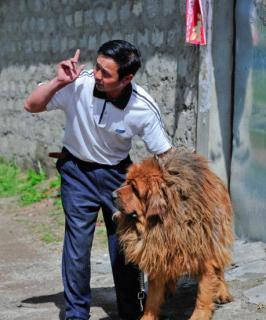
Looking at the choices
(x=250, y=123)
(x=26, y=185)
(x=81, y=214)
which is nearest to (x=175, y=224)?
(x=81, y=214)

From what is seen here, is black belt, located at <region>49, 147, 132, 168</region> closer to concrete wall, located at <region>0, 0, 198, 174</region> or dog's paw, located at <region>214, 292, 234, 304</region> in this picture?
dog's paw, located at <region>214, 292, 234, 304</region>

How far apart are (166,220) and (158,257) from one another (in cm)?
25

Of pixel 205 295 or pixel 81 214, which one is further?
pixel 81 214

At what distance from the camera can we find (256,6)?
688 cm

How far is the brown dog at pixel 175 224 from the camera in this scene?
186 inches

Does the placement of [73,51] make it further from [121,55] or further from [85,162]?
[121,55]

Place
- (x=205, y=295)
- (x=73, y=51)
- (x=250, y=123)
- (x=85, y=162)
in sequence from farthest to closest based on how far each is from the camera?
(x=73, y=51) → (x=250, y=123) → (x=85, y=162) → (x=205, y=295)

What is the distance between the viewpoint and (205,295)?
501 centimetres

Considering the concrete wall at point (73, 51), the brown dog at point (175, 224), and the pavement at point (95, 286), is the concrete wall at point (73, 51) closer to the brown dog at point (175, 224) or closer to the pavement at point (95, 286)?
the pavement at point (95, 286)

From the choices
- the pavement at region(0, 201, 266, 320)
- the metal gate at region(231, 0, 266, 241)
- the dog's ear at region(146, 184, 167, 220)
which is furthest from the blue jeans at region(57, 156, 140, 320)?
the metal gate at region(231, 0, 266, 241)

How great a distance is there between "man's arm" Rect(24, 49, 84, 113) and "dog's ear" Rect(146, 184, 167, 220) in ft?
2.91

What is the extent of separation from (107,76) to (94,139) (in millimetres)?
450

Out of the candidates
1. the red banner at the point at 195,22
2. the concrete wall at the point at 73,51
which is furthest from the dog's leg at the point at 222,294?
the red banner at the point at 195,22

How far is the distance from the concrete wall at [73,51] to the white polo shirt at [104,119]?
244 centimetres
